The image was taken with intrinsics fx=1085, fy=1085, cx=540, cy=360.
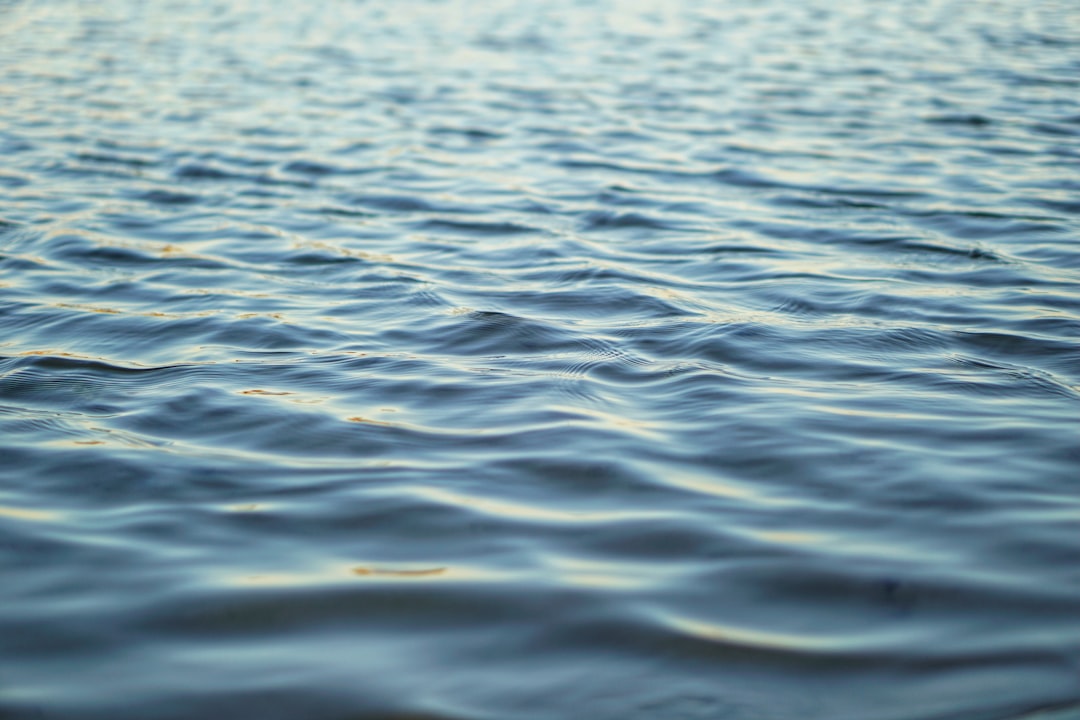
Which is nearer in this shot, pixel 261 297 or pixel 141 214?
pixel 261 297

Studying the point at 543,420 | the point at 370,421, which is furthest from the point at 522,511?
the point at 370,421

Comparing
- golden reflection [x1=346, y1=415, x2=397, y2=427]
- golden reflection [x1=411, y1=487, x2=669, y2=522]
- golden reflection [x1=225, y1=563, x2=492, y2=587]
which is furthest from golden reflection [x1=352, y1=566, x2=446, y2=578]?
golden reflection [x1=346, y1=415, x2=397, y2=427]

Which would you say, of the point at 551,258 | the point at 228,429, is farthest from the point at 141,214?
the point at 228,429

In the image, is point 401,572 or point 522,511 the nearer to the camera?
point 401,572

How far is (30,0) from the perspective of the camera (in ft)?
58.2

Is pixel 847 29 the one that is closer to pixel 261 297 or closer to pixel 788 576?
pixel 261 297

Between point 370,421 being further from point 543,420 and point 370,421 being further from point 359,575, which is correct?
point 359,575

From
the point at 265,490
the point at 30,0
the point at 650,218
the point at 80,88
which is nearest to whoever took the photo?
the point at 265,490

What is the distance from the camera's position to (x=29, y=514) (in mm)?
3141

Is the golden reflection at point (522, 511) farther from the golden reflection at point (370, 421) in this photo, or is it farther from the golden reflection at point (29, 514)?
the golden reflection at point (29, 514)

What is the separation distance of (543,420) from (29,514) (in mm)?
1613

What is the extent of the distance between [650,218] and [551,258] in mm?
1125

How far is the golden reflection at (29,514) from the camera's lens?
3115 millimetres

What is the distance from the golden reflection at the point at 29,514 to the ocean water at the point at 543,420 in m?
0.01
